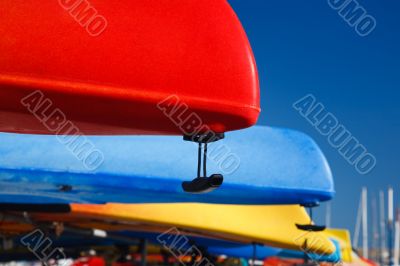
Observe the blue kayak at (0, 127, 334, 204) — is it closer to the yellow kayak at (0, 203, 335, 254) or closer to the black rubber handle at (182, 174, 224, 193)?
the yellow kayak at (0, 203, 335, 254)

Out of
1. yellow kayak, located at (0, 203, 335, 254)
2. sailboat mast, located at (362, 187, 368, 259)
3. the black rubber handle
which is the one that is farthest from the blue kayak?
sailboat mast, located at (362, 187, 368, 259)

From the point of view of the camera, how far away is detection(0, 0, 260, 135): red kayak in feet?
5.80

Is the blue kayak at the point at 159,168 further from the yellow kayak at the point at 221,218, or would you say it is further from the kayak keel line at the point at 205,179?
the kayak keel line at the point at 205,179

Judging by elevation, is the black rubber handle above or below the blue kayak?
below

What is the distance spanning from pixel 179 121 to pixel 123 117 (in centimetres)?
16

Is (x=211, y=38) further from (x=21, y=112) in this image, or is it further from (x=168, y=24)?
(x=21, y=112)

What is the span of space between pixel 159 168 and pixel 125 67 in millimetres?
2832

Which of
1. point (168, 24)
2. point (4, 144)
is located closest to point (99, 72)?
point (168, 24)

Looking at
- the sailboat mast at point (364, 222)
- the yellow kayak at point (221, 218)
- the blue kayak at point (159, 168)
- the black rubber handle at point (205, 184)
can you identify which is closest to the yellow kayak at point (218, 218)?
the yellow kayak at point (221, 218)

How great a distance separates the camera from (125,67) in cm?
184

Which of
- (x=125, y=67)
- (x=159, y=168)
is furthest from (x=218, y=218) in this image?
(x=125, y=67)

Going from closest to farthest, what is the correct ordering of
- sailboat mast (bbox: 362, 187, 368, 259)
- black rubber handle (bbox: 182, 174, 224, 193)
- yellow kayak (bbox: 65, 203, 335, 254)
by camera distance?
black rubber handle (bbox: 182, 174, 224, 193) → yellow kayak (bbox: 65, 203, 335, 254) → sailboat mast (bbox: 362, 187, 368, 259)

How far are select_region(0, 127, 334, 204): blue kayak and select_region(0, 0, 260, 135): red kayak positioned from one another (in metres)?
1.94

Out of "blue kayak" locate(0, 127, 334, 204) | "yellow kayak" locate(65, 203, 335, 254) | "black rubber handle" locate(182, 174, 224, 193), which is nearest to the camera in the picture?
"black rubber handle" locate(182, 174, 224, 193)
